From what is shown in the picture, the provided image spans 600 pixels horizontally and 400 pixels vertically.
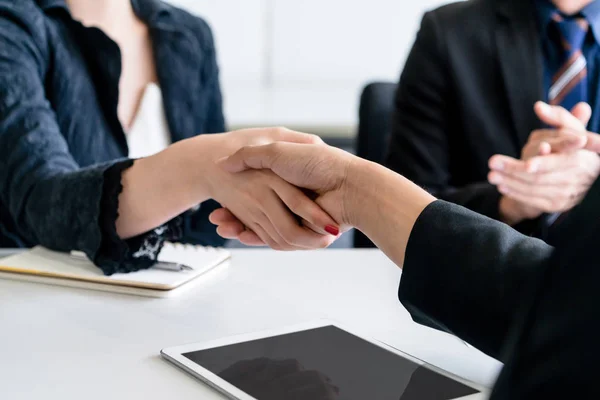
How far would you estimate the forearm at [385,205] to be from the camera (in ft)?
2.36

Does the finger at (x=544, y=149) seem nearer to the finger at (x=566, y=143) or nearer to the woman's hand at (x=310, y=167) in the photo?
the finger at (x=566, y=143)

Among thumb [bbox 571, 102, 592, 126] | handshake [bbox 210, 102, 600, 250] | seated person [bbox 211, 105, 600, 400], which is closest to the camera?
seated person [bbox 211, 105, 600, 400]

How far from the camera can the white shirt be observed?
1515 millimetres

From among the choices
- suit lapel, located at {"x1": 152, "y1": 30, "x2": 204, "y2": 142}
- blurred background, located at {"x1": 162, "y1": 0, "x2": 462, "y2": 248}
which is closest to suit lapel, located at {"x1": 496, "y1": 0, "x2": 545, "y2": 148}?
suit lapel, located at {"x1": 152, "y1": 30, "x2": 204, "y2": 142}

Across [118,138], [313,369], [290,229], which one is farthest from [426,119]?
[313,369]

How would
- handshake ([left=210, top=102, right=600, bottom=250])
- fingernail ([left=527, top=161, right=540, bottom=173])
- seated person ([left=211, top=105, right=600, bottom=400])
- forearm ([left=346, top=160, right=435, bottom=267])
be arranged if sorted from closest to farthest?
1. seated person ([left=211, top=105, right=600, bottom=400])
2. forearm ([left=346, top=160, right=435, bottom=267])
3. handshake ([left=210, top=102, right=600, bottom=250])
4. fingernail ([left=527, top=161, right=540, bottom=173])

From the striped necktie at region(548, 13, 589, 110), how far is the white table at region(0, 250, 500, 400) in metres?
0.71

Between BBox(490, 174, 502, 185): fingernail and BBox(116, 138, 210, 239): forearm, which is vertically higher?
BBox(116, 138, 210, 239): forearm

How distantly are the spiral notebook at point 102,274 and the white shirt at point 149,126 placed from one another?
0.52m

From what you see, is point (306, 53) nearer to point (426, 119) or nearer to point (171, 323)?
point (426, 119)

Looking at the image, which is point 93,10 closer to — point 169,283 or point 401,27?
point 169,283

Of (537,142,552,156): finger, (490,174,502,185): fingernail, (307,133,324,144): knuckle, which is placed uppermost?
(307,133,324,144): knuckle

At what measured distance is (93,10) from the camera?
1481 millimetres

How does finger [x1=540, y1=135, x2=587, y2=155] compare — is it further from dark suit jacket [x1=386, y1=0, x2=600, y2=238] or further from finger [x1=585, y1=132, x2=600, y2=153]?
dark suit jacket [x1=386, y1=0, x2=600, y2=238]
